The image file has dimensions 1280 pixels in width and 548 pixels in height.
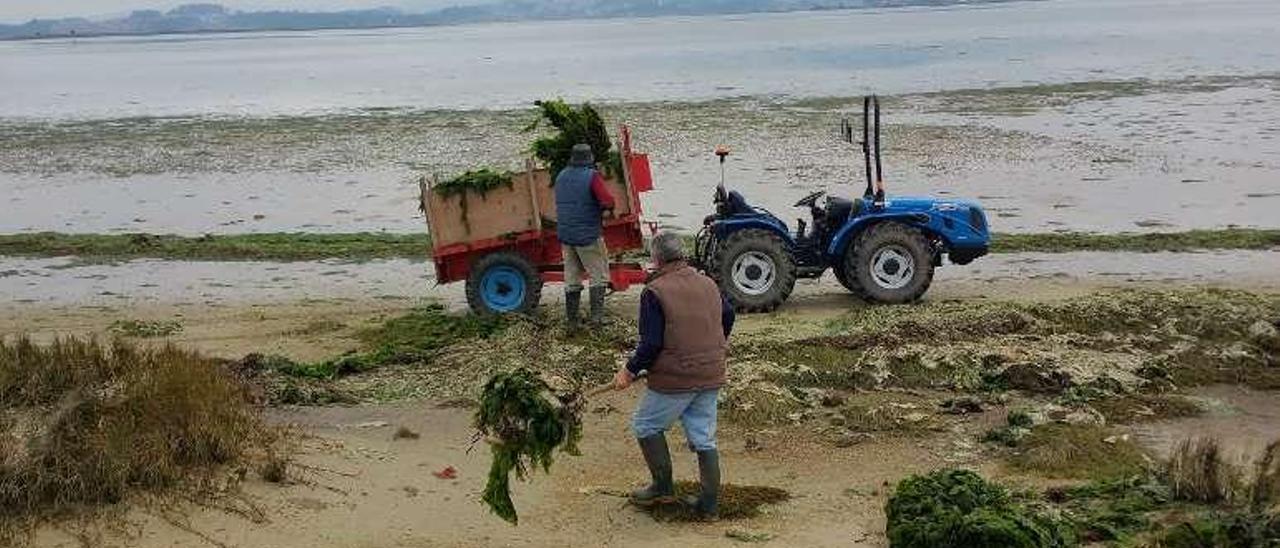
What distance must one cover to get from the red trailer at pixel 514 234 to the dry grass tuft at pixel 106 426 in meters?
3.19

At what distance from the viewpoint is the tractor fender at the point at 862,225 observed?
1177 centimetres

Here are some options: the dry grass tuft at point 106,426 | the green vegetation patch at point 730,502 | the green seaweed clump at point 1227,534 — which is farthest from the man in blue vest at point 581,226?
the green seaweed clump at point 1227,534

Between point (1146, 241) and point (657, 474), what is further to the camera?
point (1146, 241)

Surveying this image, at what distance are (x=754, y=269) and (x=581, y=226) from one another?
1.80 metres

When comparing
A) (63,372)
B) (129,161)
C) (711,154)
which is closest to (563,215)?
(63,372)

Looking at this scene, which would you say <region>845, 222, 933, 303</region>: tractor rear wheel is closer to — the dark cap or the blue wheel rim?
the dark cap

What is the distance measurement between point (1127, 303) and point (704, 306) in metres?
5.83

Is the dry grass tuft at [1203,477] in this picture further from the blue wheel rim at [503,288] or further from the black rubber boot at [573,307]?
the blue wheel rim at [503,288]

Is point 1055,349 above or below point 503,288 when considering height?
below

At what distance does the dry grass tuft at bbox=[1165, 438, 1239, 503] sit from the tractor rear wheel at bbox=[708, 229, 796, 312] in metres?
5.16

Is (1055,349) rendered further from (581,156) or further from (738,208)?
(581,156)

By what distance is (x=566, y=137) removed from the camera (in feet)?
38.1

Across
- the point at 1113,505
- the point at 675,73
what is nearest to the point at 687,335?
the point at 1113,505

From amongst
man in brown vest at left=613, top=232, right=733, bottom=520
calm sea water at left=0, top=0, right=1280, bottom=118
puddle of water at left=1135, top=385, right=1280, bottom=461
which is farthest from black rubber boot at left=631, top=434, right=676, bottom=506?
calm sea water at left=0, top=0, right=1280, bottom=118
